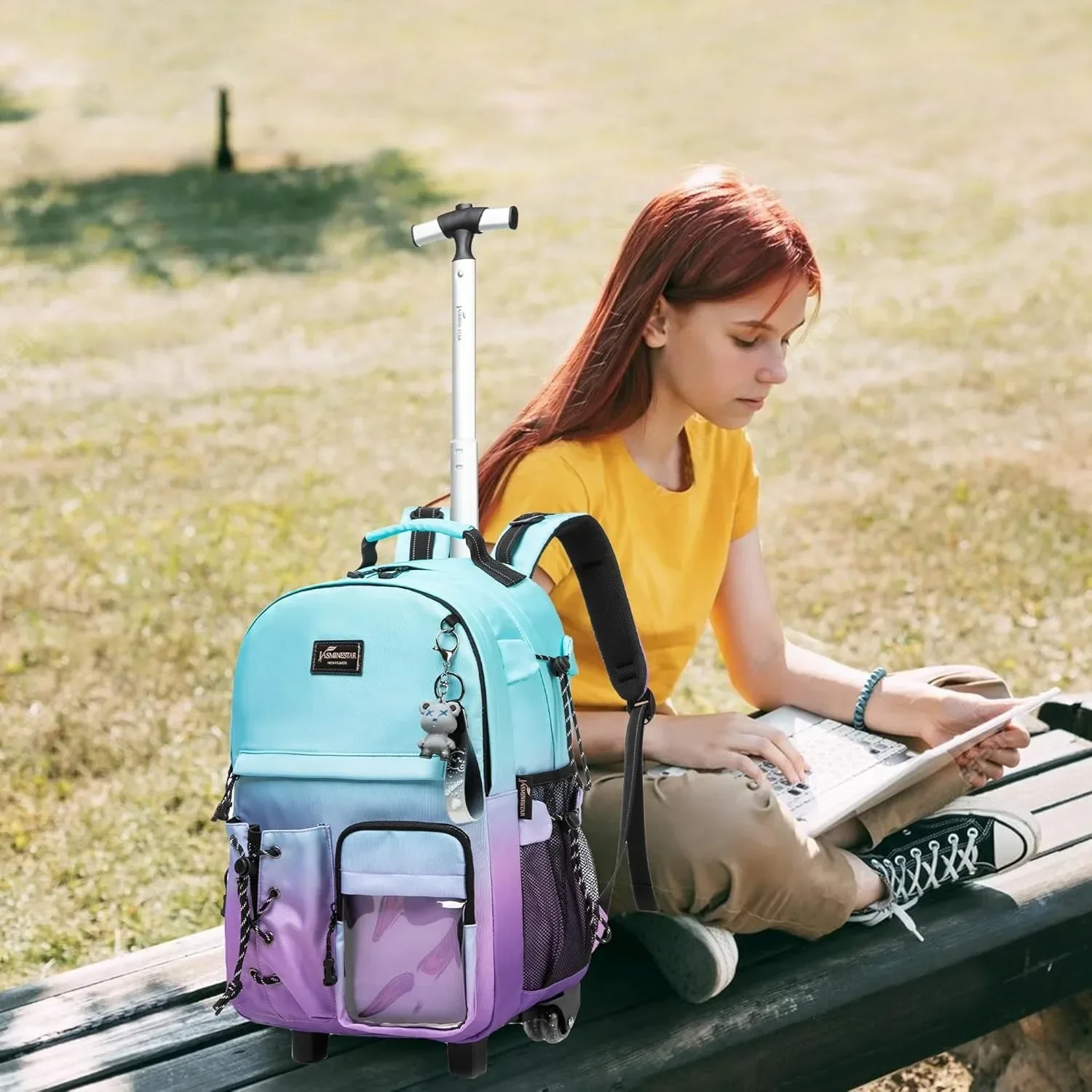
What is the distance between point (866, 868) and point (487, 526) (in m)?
0.78

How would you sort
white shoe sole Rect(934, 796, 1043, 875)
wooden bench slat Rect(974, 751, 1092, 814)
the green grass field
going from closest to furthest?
white shoe sole Rect(934, 796, 1043, 875) < wooden bench slat Rect(974, 751, 1092, 814) < the green grass field

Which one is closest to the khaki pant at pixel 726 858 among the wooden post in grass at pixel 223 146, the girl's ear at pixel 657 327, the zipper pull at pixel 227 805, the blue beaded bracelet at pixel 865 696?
the blue beaded bracelet at pixel 865 696

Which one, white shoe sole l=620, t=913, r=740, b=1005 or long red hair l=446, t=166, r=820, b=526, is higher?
long red hair l=446, t=166, r=820, b=526

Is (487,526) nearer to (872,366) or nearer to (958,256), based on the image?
(872,366)

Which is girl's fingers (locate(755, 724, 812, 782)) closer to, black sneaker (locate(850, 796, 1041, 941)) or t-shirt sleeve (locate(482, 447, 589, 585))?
black sneaker (locate(850, 796, 1041, 941))

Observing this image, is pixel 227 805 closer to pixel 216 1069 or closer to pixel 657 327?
→ pixel 216 1069

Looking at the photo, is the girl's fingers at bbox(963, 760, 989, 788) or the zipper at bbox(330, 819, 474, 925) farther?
the girl's fingers at bbox(963, 760, 989, 788)

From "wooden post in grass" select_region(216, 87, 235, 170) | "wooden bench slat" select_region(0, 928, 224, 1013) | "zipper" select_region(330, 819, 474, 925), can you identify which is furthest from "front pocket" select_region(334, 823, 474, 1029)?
"wooden post in grass" select_region(216, 87, 235, 170)

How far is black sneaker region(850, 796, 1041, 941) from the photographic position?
7.84 feet

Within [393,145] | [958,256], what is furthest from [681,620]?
[393,145]

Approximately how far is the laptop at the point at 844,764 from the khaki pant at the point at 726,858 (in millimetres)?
61

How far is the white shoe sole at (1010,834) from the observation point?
8.27ft

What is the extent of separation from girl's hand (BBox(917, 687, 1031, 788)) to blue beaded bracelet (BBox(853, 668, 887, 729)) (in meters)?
0.10

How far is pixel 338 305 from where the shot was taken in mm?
9617
